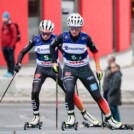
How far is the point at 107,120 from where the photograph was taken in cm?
1251

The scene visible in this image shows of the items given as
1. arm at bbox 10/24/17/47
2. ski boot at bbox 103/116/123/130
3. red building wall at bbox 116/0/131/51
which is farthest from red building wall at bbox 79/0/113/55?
ski boot at bbox 103/116/123/130

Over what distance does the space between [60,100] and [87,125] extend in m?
7.88

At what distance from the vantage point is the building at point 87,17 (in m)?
25.4

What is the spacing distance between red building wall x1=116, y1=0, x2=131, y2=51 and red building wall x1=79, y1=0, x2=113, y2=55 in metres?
1.33

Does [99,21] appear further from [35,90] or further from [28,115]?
[35,90]

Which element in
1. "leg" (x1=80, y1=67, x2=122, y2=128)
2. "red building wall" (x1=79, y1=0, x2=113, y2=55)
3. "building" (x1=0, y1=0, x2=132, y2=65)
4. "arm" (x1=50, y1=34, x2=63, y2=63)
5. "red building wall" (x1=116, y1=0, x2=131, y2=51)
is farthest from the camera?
"red building wall" (x1=116, y1=0, x2=131, y2=51)

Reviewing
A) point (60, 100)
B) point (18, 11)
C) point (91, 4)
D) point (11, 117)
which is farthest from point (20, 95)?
point (91, 4)

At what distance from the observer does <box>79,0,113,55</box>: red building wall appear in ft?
90.3

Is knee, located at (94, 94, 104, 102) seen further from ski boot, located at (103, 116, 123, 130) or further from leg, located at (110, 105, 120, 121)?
leg, located at (110, 105, 120, 121)

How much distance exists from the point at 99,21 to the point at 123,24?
11.1ft

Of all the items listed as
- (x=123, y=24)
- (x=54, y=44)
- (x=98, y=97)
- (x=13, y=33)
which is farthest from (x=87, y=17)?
(x=54, y=44)

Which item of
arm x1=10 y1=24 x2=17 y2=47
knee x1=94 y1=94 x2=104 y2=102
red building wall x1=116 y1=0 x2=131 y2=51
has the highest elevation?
knee x1=94 y1=94 x2=104 y2=102

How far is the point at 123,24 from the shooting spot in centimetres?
3155

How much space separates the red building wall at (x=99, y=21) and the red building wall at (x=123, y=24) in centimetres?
133
